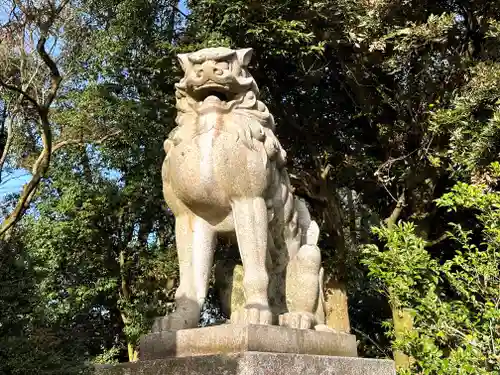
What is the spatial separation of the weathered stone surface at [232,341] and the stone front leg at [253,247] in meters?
0.25

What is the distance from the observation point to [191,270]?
3971mm

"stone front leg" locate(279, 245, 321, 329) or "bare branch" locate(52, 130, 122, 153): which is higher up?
"bare branch" locate(52, 130, 122, 153)

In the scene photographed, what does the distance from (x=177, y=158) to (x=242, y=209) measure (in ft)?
1.78

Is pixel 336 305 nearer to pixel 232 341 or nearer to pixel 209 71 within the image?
pixel 209 71

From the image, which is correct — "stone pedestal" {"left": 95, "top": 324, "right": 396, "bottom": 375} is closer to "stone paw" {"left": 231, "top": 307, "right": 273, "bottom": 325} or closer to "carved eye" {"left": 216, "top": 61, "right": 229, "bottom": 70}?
"stone paw" {"left": 231, "top": 307, "right": 273, "bottom": 325}

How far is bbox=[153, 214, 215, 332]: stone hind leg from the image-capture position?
3.76 metres

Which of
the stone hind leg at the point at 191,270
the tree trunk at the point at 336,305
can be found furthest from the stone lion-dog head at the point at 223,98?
the tree trunk at the point at 336,305

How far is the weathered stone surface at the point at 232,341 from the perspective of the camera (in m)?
3.36

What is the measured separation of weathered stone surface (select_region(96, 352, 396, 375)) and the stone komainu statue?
0.97 ft

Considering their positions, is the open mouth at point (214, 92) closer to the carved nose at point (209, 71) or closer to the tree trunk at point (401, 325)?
the carved nose at point (209, 71)

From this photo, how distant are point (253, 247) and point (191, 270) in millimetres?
454

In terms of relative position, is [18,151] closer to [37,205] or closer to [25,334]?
[37,205]

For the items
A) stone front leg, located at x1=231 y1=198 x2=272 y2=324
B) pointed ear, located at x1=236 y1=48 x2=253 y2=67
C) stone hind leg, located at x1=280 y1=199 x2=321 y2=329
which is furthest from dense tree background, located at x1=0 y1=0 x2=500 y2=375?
pointed ear, located at x1=236 y1=48 x2=253 y2=67

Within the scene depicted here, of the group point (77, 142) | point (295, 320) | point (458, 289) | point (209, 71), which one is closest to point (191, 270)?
point (295, 320)
